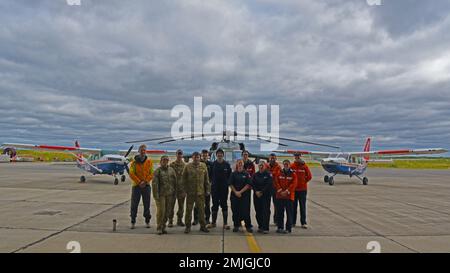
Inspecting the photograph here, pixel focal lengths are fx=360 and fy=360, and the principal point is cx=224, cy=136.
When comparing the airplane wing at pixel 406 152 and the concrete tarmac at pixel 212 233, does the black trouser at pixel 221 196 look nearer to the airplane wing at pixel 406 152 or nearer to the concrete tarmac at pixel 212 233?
the concrete tarmac at pixel 212 233

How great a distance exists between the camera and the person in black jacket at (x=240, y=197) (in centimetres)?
816

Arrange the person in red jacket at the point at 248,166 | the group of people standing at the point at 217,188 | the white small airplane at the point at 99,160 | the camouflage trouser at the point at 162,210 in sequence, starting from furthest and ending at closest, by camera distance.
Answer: the white small airplane at the point at 99,160
the person in red jacket at the point at 248,166
the group of people standing at the point at 217,188
the camouflage trouser at the point at 162,210

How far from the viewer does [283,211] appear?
27.2 feet

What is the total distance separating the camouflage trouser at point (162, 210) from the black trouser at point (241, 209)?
145 cm

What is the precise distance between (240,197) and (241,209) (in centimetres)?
31

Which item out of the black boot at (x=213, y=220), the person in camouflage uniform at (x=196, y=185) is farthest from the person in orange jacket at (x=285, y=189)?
the person in camouflage uniform at (x=196, y=185)

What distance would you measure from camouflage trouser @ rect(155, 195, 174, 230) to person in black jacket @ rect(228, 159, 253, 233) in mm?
1438

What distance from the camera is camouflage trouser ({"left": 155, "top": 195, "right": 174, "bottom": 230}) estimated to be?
781 cm

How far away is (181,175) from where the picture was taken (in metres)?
8.31

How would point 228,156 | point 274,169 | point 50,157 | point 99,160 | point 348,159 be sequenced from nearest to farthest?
point 274,169
point 228,156
point 99,160
point 348,159
point 50,157

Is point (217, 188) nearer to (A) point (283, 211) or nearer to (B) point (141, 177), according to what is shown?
(A) point (283, 211)

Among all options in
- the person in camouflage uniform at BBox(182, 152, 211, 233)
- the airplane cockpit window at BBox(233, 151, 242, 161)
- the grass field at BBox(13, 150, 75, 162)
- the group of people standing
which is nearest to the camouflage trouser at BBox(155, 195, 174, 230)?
the group of people standing

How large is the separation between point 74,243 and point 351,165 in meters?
19.9

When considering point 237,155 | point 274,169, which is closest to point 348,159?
point 237,155
